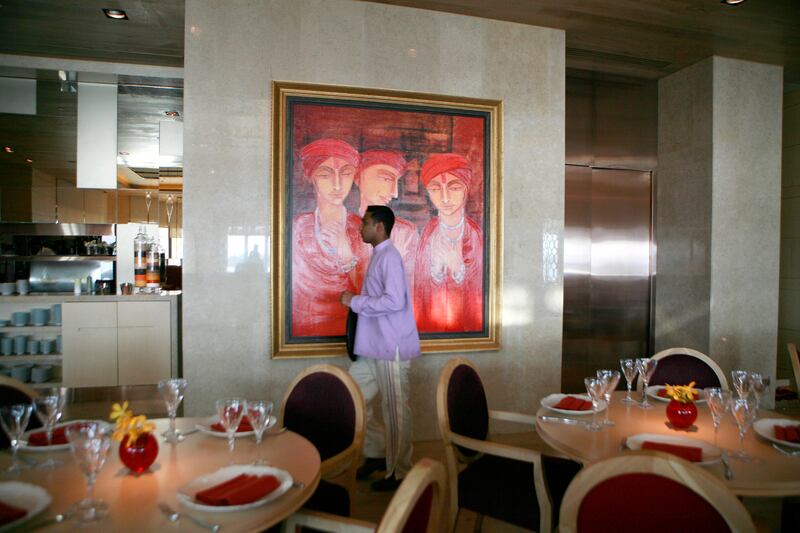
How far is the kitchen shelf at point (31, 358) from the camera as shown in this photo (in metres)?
5.21

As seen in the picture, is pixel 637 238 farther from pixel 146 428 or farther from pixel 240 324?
pixel 146 428

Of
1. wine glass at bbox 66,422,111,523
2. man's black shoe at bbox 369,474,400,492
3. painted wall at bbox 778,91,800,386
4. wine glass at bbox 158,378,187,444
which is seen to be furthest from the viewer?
painted wall at bbox 778,91,800,386

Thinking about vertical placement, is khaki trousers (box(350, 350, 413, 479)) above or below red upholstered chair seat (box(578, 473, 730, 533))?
below

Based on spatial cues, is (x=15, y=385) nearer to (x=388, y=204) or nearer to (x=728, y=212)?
(x=388, y=204)

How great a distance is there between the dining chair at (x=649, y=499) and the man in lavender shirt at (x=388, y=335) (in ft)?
6.89

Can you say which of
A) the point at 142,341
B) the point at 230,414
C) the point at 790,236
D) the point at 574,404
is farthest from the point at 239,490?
the point at 790,236

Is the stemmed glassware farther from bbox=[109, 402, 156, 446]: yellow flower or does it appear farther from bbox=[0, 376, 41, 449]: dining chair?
bbox=[0, 376, 41, 449]: dining chair

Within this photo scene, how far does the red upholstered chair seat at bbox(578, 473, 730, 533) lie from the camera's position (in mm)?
1375

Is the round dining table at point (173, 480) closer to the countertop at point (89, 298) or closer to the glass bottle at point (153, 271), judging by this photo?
the countertop at point (89, 298)

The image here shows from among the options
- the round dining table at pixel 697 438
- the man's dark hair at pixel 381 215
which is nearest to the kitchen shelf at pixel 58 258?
the man's dark hair at pixel 381 215

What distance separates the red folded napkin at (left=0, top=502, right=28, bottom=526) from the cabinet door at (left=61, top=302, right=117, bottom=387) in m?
3.94

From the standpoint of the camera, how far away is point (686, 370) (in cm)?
320

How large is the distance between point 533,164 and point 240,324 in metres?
2.77

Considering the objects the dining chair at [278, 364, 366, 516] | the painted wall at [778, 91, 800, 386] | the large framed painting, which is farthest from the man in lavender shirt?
the painted wall at [778, 91, 800, 386]
